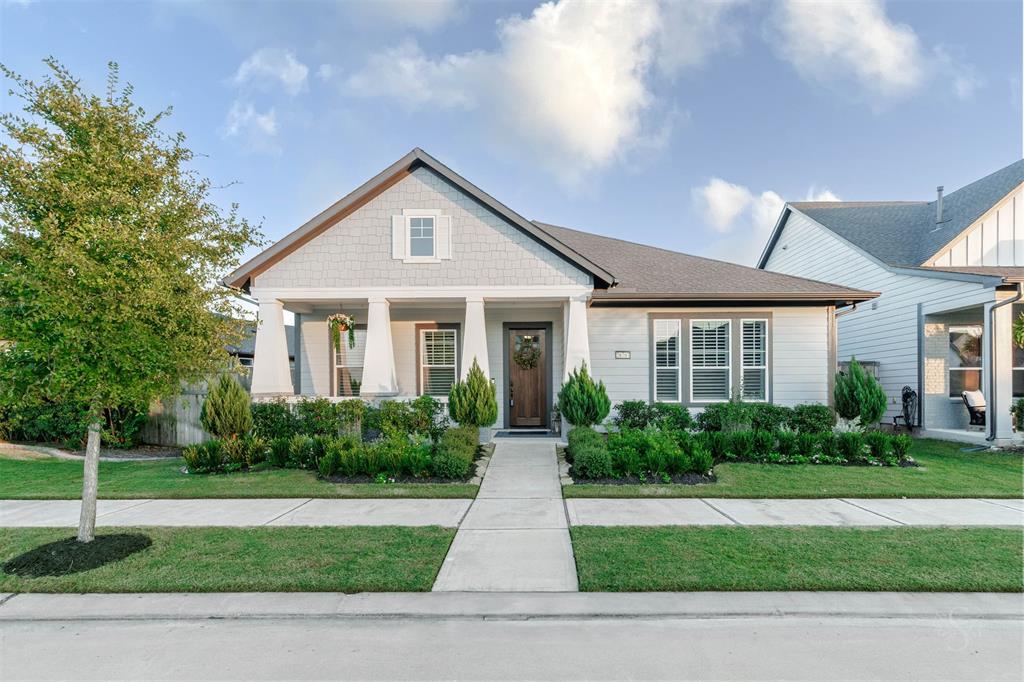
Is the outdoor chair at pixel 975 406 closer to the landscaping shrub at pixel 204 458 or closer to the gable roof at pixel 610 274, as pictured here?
the gable roof at pixel 610 274

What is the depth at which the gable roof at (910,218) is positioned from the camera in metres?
13.3

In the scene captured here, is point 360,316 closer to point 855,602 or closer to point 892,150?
point 855,602

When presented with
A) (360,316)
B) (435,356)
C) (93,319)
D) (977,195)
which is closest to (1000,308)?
(977,195)

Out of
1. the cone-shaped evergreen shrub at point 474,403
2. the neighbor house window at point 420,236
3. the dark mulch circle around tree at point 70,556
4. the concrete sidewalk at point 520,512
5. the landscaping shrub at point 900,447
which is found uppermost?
the neighbor house window at point 420,236

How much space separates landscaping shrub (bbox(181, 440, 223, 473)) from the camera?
27.8 ft

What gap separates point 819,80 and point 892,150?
3964 millimetres

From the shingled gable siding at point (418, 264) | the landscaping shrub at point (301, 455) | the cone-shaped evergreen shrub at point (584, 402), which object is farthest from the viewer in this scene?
the shingled gable siding at point (418, 264)

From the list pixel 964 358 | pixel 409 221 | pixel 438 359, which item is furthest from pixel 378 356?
pixel 964 358

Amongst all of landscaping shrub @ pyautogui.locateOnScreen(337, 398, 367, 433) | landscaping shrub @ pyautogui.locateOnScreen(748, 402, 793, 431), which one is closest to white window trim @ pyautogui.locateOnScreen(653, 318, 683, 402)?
landscaping shrub @ pyautogui.locateOnScreen(748, 402, 793, 431)

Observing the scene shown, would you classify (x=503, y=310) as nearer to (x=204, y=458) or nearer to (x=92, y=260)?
(x=204, y=458)

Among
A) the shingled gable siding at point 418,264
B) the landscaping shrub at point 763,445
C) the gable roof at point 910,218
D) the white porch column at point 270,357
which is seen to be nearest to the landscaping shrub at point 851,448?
the landscaping shrub at point 763,445

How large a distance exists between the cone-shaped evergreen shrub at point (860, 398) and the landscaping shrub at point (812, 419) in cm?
33

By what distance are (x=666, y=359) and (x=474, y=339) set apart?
14.8 ft

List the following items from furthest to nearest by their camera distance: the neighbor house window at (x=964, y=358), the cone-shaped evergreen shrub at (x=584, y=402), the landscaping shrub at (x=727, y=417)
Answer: the neighbor house window at (x=964, y=358) < the landscaping shrub at (x=727, y=417) < the cone-shaped evergreen shrub at (x=584, y=402)
